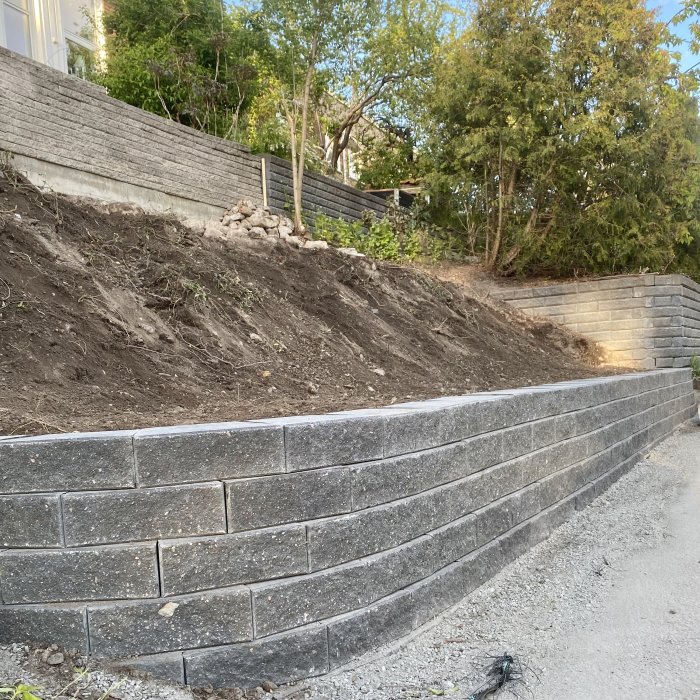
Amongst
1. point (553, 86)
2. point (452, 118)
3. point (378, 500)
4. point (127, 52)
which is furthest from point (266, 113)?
point (378, 500)

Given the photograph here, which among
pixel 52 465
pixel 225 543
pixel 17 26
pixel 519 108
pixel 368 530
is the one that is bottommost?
pixel 368 530

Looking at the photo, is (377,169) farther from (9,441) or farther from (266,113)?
(9,441)

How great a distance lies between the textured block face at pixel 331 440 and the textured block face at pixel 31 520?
32.7 inches

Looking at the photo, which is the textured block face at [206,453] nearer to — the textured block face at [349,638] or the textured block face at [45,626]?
the textured block face at [45,626]

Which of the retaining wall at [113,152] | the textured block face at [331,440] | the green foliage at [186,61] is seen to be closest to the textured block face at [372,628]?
the textured block face at [331,440]

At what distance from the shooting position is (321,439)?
8.23 feet

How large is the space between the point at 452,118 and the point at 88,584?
9.99 m

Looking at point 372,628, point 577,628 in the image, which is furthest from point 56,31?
point 577,628

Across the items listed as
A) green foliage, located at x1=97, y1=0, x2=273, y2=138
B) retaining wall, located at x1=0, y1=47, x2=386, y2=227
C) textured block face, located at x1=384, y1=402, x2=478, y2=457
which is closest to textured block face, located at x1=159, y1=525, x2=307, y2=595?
textured block face, located at x1=384, y1=402, x2=478, y2=457

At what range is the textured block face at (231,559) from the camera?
2191 mm

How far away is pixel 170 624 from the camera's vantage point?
219 cm

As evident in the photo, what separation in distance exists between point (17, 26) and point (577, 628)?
42.6 feet

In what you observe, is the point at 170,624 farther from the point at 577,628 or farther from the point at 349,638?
the point at 577,628

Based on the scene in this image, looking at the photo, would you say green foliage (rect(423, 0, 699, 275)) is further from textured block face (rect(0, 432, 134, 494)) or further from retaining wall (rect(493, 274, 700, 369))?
textured block face (rect(0, 432, 134, 494))
